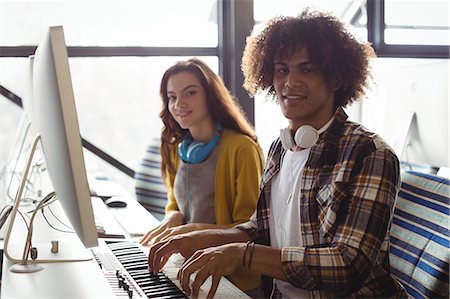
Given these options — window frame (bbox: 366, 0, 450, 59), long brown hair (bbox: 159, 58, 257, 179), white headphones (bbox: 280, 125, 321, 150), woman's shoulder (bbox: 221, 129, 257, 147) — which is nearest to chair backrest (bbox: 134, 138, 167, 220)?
long brown hair (bbox: 159, 58, 257, 179)

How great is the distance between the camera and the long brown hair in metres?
2.23

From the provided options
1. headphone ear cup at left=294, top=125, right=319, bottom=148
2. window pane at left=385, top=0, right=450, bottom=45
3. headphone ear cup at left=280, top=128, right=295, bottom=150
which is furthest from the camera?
window pane at left=385, top=0, right=450, bottom=45

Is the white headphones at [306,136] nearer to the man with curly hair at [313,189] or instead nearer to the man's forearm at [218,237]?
the man with curly hair at [313,189]

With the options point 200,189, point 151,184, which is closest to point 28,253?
point 200,189

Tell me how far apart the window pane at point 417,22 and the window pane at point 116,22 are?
1018 mm

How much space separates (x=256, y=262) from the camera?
1.28 metres

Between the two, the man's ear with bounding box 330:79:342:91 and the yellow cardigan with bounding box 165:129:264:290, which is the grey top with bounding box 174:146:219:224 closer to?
the yellow cardigan with bounding box 165:129:264:290

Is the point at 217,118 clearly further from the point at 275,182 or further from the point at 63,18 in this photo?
the point at 63,18

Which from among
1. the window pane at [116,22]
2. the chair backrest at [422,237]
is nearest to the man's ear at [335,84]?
the chair backrest at [422,237]

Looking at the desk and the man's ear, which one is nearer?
the desk

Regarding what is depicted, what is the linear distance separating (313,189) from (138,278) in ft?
1.46

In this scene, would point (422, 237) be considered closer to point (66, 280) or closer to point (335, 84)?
point (335, 84)

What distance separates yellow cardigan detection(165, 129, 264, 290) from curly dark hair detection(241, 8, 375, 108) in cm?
52

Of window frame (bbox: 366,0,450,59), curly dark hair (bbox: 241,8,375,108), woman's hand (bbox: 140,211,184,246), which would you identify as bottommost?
woman's hand (bbox: 140,211,184,246)
